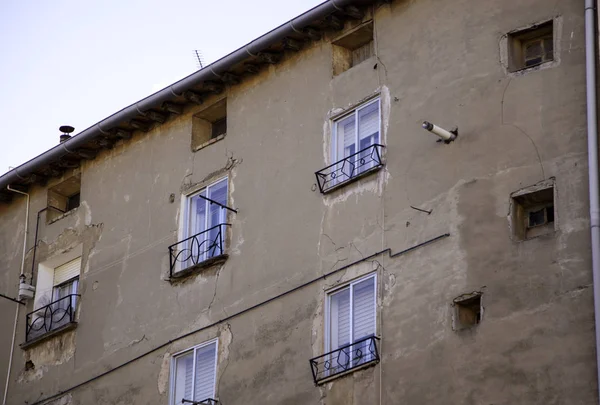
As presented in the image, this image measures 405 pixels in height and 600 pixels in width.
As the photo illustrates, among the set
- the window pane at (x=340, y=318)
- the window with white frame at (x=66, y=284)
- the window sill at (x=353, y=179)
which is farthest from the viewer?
the window with white frame at (x=66, y=284)

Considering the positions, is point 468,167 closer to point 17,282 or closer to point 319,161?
point 319,161

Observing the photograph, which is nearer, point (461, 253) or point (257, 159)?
point (461, 253)

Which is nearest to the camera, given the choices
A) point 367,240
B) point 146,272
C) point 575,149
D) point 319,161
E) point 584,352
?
point 584,352

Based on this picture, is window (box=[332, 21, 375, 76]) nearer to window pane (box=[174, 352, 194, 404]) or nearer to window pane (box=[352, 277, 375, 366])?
window pane (box=[352, 277, 375, 366])

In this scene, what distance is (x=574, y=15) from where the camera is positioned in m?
23.4

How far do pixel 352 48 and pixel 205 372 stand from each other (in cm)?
646

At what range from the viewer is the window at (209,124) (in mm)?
29578

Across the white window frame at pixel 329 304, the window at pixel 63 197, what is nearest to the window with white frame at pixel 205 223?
the white window frame at pixel 329 304

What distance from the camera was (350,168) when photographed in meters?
25.8

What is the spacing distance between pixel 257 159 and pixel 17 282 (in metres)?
7.55

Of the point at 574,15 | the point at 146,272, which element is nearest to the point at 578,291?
the point at 574,15

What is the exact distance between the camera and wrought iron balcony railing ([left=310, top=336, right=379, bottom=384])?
23859mm

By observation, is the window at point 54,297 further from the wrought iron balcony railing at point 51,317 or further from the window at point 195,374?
the window at point 195,374

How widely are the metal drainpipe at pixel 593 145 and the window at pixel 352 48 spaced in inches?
198
